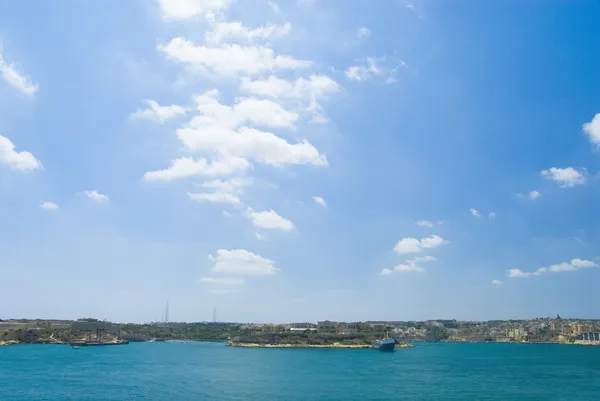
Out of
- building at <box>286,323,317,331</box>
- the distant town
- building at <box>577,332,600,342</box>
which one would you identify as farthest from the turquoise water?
building at <box>577,332,600,342</box>

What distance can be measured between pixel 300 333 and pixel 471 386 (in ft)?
282

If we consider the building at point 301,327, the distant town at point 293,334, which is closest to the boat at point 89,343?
the distant town at point 293,334

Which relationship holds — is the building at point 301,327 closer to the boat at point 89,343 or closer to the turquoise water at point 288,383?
the boat at point 89,343

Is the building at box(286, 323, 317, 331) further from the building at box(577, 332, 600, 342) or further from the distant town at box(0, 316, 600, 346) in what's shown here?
the building at box(577, 332, 600, 342)

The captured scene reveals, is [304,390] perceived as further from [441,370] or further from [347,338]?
[347,338]

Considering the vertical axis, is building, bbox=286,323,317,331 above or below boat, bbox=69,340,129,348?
above

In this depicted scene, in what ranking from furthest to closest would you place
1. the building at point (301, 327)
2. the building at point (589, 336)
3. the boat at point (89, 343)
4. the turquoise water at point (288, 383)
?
the building at point (589, 336), the building at point (301, 327), the boat at point (89, 343), the turquoise water at point (288, 383)

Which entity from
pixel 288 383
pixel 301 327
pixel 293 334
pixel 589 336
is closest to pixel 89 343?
pixel 293 334

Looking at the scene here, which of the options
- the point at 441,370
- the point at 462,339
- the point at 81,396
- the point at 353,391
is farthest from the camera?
the point at 462,339

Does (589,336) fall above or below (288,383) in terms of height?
below

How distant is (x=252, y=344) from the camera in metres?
124

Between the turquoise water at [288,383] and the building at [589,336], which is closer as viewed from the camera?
the turquoise water at [288,383]

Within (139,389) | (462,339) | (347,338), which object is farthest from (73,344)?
(462,339)

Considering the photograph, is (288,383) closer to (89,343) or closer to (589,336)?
(89,343)
